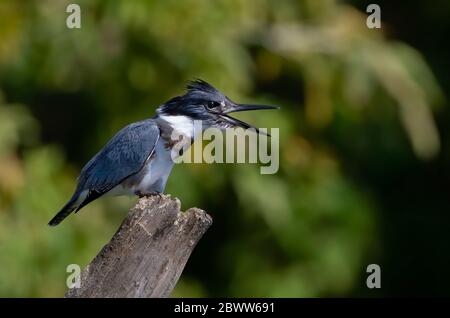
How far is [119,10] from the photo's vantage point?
629cm

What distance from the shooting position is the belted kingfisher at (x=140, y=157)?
4.18 m

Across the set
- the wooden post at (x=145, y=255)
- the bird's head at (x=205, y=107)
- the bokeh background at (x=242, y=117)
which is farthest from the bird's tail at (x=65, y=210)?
the bokeh background at (x=242, y=117)

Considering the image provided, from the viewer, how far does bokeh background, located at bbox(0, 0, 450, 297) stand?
6328 millimetres

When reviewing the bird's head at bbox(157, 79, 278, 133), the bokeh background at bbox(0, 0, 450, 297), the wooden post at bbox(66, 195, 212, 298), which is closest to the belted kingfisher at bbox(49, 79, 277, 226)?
the bird's head at bbox(157, 79, 278, 133)

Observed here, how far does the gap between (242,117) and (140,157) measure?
91.7 inches

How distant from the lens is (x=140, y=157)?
417 cm

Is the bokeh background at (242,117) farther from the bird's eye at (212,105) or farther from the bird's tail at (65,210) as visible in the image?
the bird's eye at (212,105)

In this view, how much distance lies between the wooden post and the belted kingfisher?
2.65 ft

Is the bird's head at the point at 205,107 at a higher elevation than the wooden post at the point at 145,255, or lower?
higher

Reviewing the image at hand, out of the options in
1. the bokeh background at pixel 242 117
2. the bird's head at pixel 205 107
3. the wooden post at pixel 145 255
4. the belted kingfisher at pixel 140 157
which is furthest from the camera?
the bokeh background at pixel 242 117

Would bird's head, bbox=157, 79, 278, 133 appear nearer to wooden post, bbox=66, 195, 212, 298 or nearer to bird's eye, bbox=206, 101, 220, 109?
bird's eye, bbox=206, 101, 220, 109

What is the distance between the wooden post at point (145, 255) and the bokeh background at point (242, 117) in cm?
292

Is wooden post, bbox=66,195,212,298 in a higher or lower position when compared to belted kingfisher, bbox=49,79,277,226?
lower
